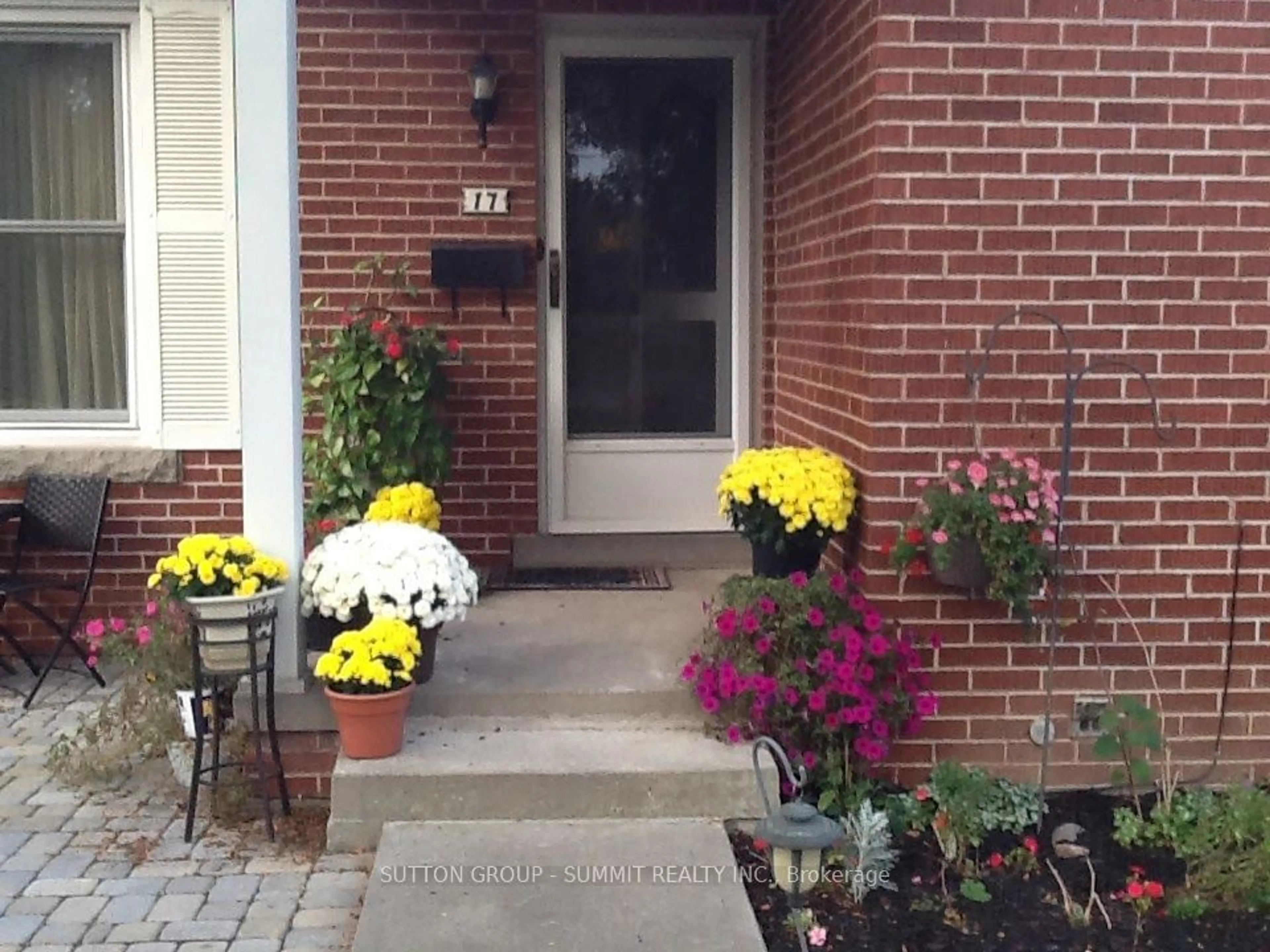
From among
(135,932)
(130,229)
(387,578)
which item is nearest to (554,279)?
(130,229)

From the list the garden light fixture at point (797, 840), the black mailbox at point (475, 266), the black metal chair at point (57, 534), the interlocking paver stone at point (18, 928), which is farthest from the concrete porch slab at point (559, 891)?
the black mailbox at point (475, 266)

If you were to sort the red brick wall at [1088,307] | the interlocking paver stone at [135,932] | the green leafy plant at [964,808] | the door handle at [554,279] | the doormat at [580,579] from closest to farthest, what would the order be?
the interlocking paver stone at [135,932] → the green leafy plant at [964,808] → the red brick wall at [1088,307] → the doormat at [580,579] → the door handle at [554,279]

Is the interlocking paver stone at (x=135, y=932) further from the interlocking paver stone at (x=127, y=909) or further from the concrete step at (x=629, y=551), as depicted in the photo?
the concrete step at (x=629, y=551)

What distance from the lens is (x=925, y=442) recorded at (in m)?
4.28

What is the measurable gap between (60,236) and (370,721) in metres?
3.00

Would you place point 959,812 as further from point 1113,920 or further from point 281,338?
point 281,338

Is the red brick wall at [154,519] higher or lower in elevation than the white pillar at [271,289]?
lower

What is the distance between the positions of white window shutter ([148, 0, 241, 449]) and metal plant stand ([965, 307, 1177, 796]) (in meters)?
3.01

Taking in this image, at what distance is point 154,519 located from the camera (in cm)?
585

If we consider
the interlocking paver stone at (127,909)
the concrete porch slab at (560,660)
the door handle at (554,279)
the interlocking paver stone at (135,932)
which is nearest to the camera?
the interlocking paver stone at (135,932)

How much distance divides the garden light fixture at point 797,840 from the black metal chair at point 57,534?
3.40 m

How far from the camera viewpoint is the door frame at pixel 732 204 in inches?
235

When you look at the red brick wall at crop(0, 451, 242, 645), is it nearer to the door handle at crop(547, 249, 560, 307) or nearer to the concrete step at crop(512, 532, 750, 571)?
the concrete step at crop(512, 532, 750, 571)

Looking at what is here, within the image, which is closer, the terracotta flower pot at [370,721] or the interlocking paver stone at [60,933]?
the interlocking paver stone at [60,933]
